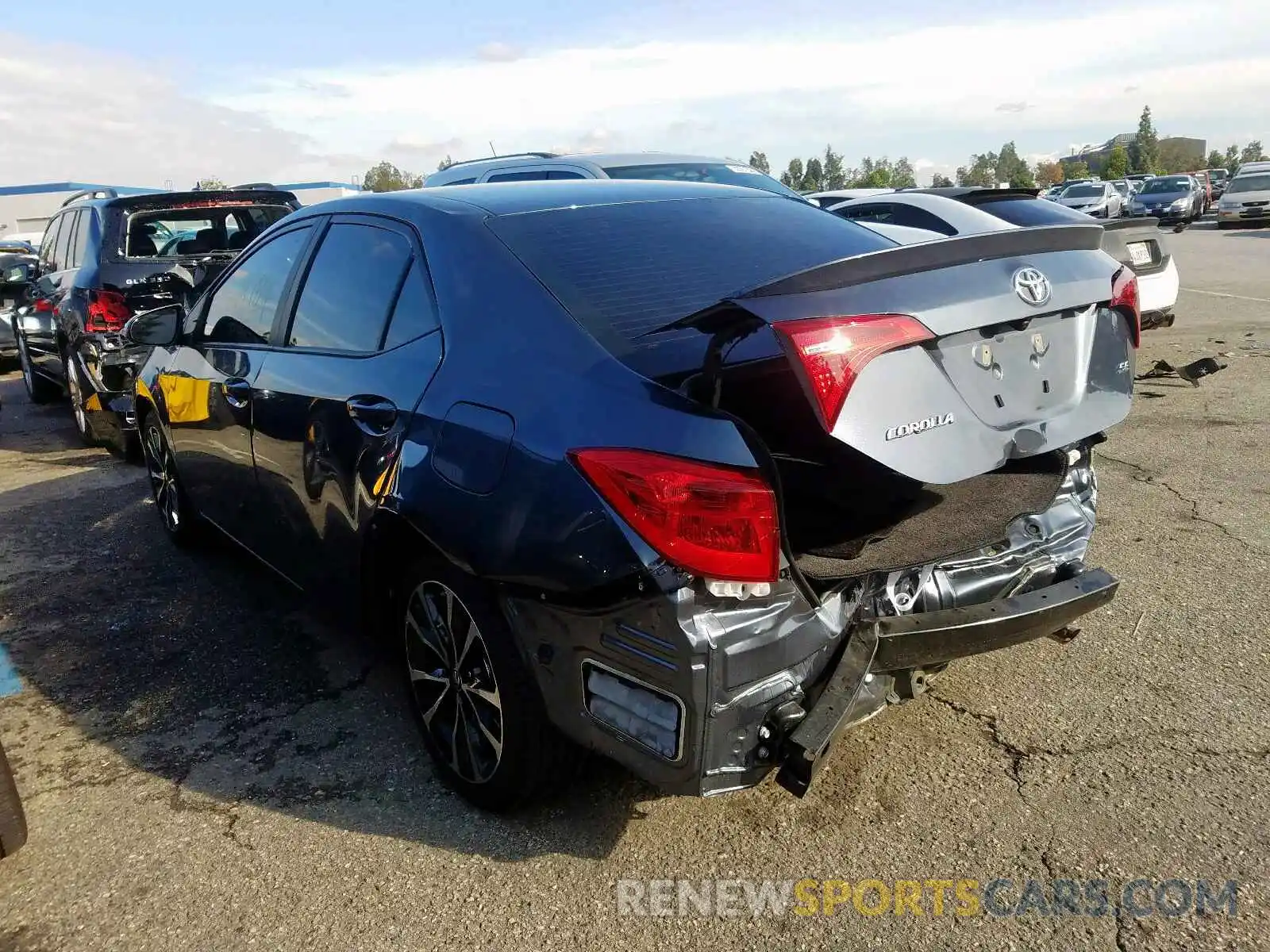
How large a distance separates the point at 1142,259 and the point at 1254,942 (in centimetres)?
723

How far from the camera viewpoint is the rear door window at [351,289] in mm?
3141

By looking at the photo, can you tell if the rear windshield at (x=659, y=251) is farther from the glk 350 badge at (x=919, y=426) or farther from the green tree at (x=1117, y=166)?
the green tree at (x=1117, y=166)

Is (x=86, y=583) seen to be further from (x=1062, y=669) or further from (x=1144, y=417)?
(x=1144, y=417)

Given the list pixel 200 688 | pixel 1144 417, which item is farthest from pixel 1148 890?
pixel 1144 417

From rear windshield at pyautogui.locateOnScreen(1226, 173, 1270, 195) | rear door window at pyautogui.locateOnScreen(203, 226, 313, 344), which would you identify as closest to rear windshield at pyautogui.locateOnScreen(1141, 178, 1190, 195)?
rear windshield at pyautogui.locateOnScreen(1226, 173, 1270, 195)

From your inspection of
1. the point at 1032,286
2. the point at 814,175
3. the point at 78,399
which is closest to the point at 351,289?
the point at 1032,286

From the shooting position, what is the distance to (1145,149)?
87938 millimetres

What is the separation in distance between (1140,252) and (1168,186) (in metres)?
32.0

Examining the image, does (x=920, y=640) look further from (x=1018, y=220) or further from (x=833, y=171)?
(x=833, y=171)

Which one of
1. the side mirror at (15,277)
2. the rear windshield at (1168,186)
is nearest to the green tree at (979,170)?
the rear windshield at (1168,186)

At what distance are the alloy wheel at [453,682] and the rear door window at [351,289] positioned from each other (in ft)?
2.78

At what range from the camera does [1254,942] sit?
7.27 feet

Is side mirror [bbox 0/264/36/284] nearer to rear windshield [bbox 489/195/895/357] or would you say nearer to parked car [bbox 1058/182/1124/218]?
rear windshield [bbox 489/195/895/357]

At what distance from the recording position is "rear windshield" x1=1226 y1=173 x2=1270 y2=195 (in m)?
30.8
